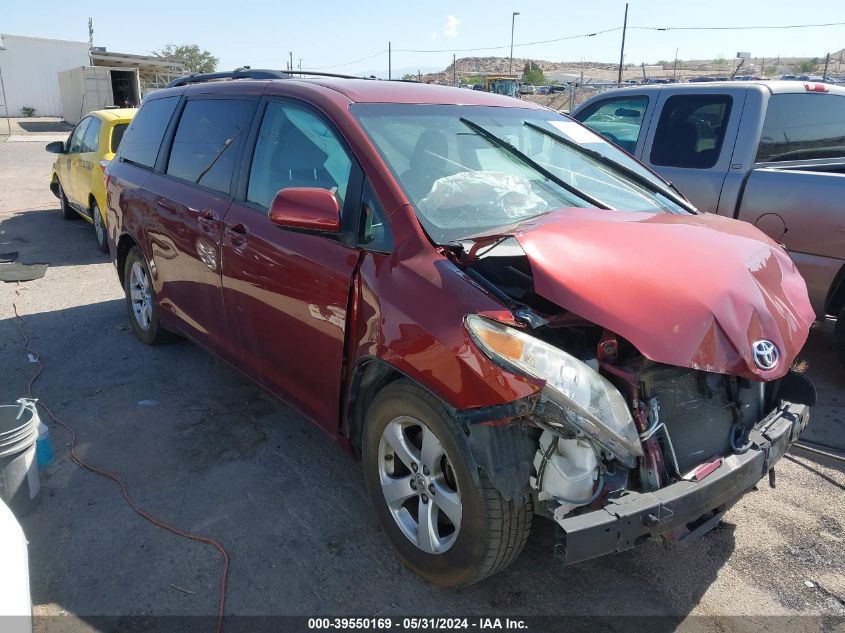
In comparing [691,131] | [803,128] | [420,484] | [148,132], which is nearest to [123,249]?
[148,132]

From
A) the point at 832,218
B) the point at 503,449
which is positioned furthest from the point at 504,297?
the point at 832,218

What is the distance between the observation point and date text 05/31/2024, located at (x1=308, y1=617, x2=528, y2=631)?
2.52 m

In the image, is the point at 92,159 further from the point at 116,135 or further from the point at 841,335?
the point at 841,335

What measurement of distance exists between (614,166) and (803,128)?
103 inches

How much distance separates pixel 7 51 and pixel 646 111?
1857 inches

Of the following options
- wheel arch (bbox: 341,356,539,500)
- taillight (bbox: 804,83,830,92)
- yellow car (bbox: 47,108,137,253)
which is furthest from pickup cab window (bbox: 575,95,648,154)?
yellow car (bbox: 47,108,137,253)

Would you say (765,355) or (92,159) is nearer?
(765,355)

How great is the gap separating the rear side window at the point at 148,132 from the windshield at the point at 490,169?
2291 mm

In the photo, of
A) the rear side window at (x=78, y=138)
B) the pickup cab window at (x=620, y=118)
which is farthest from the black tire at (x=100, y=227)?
the pickup cab window at (x=620, y=118)

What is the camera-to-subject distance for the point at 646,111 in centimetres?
575

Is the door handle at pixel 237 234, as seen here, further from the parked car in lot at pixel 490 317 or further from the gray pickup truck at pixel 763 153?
the gray pickup truck at pixel 763 153

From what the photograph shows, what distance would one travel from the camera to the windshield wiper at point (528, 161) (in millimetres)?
3301

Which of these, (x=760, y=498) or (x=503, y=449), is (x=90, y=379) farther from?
(x=760, y=498)

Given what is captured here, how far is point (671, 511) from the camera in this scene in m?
2.17
